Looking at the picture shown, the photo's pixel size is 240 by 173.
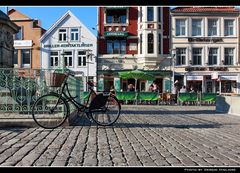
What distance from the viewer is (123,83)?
41781 millimetres

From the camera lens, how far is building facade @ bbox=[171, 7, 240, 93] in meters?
41.2

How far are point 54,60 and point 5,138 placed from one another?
37.0 m

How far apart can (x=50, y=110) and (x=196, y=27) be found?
3563 centimetres

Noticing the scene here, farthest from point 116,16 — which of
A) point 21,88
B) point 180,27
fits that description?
point 21,88

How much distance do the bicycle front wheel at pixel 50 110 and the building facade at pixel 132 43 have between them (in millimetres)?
31673

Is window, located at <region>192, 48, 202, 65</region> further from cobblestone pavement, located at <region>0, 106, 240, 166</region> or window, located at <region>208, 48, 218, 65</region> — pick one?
cobblestone pavement, located at <region>0, 106, 240, 166</region>

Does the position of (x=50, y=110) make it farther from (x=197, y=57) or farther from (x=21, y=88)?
(x=197, y=57)

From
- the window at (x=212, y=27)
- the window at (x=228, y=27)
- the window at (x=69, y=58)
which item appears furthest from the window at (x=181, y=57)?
the window at (x=69, y=58)

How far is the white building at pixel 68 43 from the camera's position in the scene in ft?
140

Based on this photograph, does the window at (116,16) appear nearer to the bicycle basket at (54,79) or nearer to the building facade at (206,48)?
the building facade at (206,48)

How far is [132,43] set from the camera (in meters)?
42.5

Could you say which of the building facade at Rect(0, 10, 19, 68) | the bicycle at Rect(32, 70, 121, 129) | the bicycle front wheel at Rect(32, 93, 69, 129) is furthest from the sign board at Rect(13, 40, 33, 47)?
the bicycle front wheel at Rect(32, 93, 69, 129)

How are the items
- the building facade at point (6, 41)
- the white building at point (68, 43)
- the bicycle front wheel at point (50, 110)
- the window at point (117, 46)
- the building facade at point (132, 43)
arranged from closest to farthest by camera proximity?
the bicycle front wheel at point (50, 110)
the building facade at point (6, 41)
the building facade at point (132, 43)
the window at point (117, 46)
the white building at point (68, 43)

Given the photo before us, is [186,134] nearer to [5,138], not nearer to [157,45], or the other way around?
[5,138]
